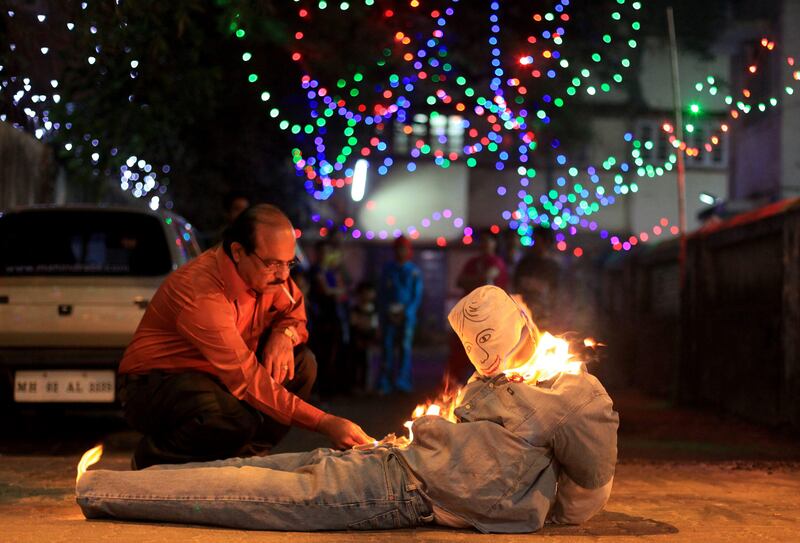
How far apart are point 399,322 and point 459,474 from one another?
30.7 feet

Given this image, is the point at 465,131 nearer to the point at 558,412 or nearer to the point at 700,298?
the point at 700,298

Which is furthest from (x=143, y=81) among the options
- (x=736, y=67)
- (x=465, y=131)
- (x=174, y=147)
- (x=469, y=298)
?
(x=465, y=131)

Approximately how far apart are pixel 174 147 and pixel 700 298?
9319 mm

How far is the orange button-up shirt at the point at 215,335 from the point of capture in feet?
17.7

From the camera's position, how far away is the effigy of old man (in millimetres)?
4590

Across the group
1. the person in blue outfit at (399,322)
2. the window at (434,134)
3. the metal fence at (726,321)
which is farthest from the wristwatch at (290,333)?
the window at (434,134)

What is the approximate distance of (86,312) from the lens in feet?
Result: 27.5

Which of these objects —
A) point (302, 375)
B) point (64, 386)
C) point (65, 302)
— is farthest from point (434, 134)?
point (302, 375)

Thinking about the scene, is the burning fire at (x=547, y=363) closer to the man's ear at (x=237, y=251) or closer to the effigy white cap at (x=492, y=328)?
the effigy white cap at (x=492, y=328)

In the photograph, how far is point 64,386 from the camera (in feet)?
27.2

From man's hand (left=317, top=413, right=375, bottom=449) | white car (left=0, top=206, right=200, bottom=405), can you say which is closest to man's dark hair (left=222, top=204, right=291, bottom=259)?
man's hand (left=317, top=413, right=375, bottom=449)

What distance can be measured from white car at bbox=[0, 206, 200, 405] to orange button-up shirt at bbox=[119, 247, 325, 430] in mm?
2640

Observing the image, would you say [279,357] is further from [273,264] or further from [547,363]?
[547,363]

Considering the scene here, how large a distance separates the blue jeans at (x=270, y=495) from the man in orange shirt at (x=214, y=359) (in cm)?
60
